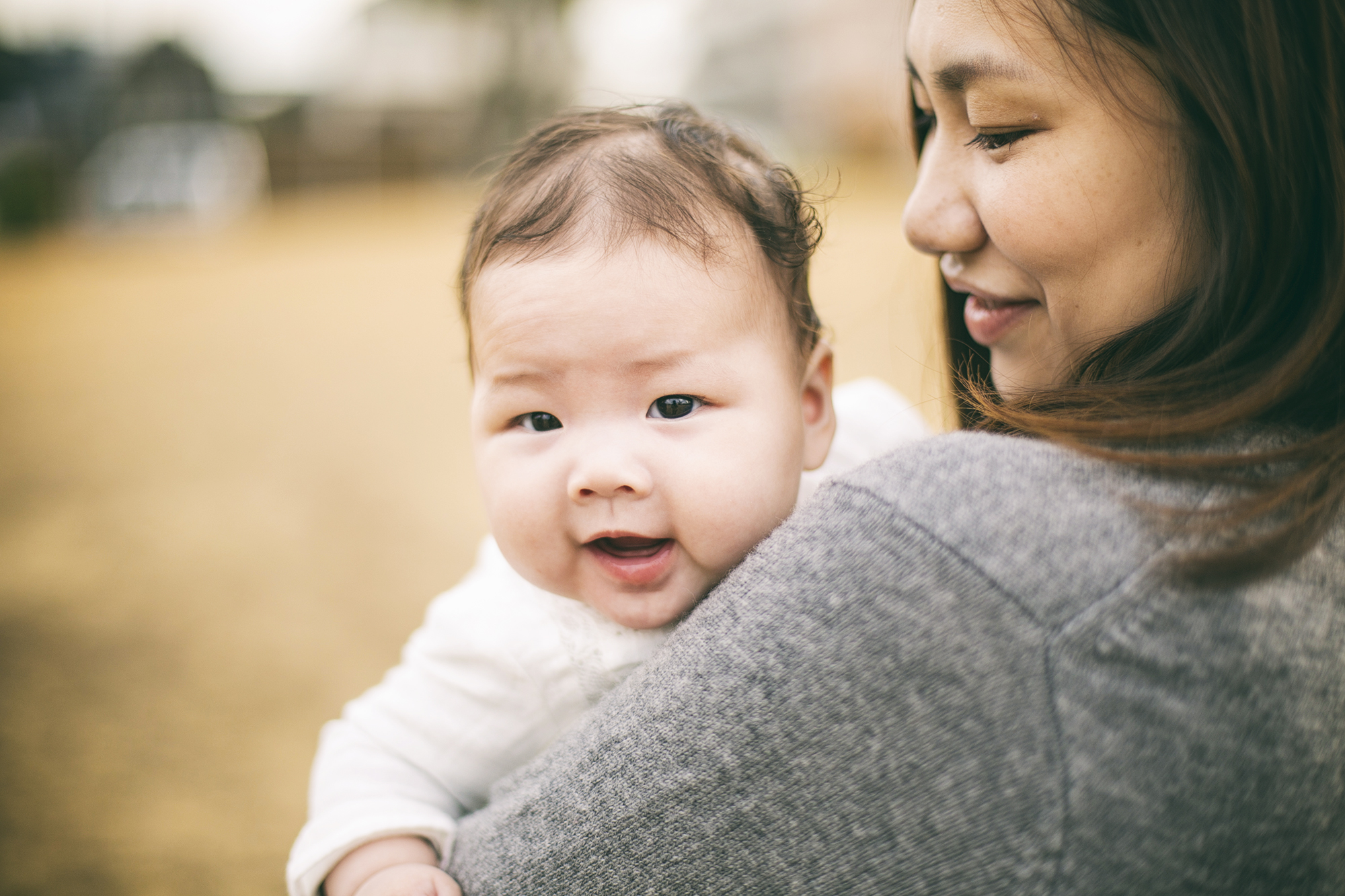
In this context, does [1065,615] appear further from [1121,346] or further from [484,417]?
[484,417]

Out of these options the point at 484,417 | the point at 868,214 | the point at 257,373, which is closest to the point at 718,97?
the point at 868,214

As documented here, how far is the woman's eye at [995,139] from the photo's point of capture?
1.20 m

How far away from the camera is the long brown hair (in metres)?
0.90

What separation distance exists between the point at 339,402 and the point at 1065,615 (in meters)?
7.89

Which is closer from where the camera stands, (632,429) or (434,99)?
(632,429)

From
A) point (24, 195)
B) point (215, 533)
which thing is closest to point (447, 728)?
point (215, 533)

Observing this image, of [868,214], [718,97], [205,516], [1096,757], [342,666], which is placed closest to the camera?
[1096,757]

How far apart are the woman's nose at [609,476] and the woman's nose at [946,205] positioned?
59 cm

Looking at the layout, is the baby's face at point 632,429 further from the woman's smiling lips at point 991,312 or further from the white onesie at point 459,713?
the woman's smiling lips at point 991,312

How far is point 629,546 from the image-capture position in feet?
4.04

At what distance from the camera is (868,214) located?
47.2 ft

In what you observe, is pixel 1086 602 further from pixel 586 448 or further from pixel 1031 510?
pixel 586 448

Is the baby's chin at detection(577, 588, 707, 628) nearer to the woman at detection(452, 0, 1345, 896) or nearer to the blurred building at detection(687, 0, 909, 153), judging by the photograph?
the woman at detection(452, 0, 1345, 896)

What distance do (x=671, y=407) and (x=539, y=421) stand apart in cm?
20
